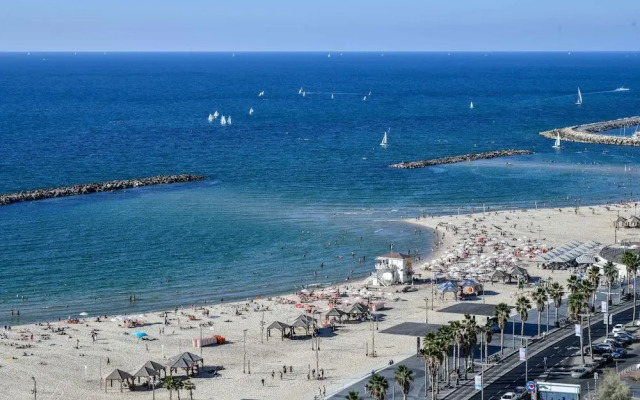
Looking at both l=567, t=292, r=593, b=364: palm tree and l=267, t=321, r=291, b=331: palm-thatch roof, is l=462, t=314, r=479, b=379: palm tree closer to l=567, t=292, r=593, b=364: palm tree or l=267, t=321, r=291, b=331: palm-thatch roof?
l=567, t=292, r=593, b=364: palm tree

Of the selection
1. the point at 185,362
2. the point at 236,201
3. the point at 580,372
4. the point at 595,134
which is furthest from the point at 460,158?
the point at 185,362

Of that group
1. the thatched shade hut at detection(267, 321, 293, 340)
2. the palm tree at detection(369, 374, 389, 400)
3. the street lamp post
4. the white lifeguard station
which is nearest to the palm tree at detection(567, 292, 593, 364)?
the street lamp post

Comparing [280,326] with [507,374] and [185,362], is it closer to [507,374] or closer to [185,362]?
[185,362]

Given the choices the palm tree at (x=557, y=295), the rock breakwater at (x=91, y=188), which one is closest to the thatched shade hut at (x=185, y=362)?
the palm tree at (x=557, y=295)

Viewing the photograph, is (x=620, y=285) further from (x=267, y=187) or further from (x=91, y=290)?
(x=267, y=187)

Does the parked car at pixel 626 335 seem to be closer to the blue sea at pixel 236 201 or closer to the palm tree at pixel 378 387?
the palm tree at pixel 378 387
